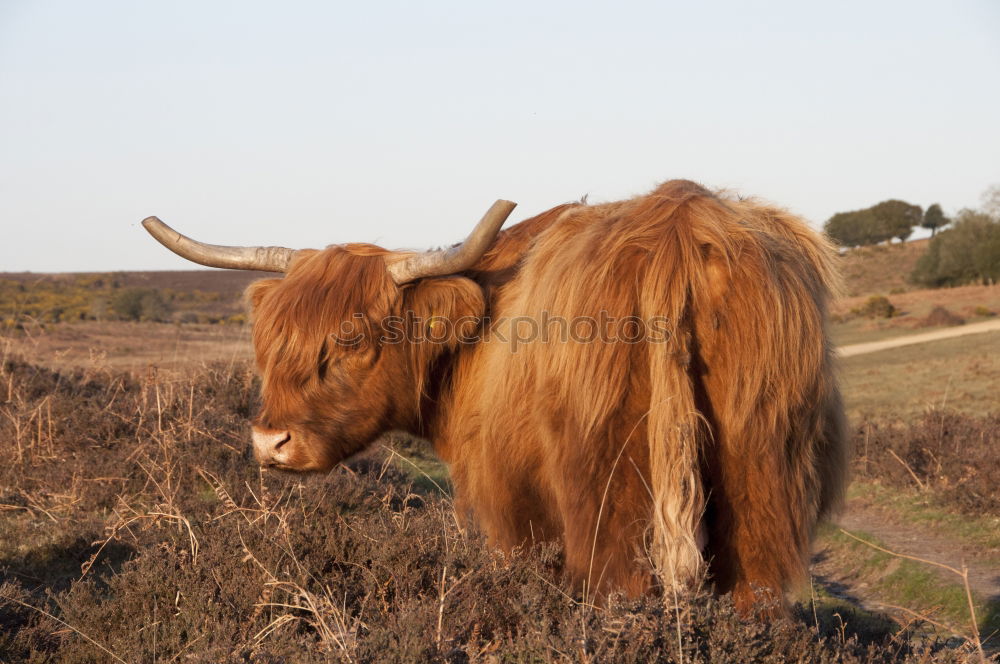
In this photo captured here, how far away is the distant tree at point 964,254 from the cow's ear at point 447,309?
44.0 meters

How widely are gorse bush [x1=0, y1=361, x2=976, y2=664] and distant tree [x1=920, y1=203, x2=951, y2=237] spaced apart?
232 ft

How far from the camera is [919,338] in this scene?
25141 mm

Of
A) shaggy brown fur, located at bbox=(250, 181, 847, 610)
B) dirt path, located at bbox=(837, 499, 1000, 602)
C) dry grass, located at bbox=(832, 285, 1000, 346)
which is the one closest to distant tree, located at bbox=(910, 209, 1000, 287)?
dry grass, located at bbox=(832, 285, 1000, 346)

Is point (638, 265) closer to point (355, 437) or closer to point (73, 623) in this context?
point (355, 437)

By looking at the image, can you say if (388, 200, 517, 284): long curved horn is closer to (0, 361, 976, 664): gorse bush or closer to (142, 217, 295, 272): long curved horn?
(142, 217, 295, 272): long curved horn

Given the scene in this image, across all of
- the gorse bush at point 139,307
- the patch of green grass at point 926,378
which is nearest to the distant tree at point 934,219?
the patch of green grass at point 926,378

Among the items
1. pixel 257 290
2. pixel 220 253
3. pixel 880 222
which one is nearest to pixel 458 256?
pixel 257 290

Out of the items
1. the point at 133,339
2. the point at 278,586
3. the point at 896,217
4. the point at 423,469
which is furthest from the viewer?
the point at 896,217

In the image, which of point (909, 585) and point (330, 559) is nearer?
point (330, 559)

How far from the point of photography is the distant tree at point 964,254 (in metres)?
42.0

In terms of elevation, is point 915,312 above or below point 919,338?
above

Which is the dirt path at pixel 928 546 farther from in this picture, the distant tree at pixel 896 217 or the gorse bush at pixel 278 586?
the distant tree at pixel 896 217

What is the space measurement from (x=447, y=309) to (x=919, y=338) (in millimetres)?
24572

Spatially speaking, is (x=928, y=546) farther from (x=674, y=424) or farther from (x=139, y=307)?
(x=139, y=307)
